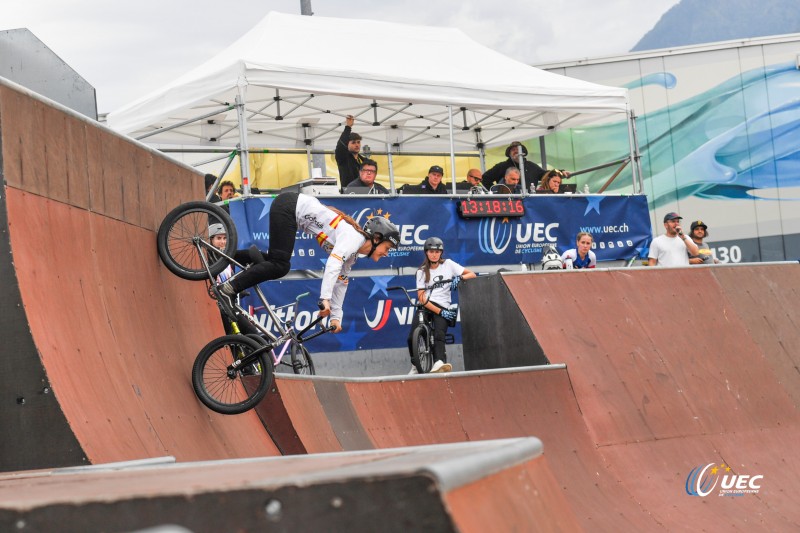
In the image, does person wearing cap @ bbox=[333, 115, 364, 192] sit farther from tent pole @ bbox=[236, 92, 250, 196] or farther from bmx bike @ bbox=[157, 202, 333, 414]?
bmx bike @ bbox=[157, 202, 333, 414]

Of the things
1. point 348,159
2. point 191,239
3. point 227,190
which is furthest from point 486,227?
point 191,239

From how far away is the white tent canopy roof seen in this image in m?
12.6

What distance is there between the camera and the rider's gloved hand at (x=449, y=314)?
11.3 m

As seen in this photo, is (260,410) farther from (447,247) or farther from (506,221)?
(506,221)

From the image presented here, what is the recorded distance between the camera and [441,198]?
1315cm

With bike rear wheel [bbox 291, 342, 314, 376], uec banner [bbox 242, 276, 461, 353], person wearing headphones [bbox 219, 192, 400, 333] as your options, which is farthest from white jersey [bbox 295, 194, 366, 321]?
uec banner [bbox 242, 276, 461, 353]

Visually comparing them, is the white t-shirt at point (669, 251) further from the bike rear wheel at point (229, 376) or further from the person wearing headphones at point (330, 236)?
the bike rear wheel at point (229, 376)

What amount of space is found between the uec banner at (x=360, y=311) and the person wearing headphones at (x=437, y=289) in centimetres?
59

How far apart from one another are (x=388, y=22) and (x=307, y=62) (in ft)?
9.75

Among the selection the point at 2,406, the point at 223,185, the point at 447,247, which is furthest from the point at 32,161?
the point at 447,247

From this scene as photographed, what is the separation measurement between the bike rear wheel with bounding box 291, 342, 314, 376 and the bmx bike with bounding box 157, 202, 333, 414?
4.98 feet

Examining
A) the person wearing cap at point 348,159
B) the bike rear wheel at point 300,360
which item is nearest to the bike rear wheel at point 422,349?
the bike rear wheel at point 300,360

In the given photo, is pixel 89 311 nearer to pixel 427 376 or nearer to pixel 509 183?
pixel 427 376

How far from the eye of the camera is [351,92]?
41.8 ft
